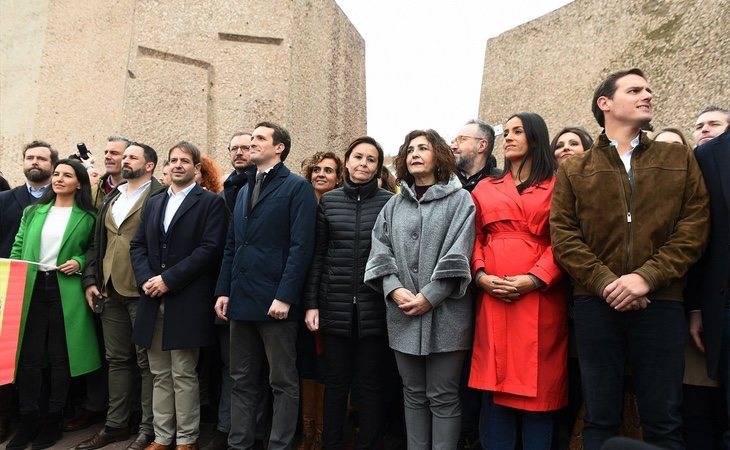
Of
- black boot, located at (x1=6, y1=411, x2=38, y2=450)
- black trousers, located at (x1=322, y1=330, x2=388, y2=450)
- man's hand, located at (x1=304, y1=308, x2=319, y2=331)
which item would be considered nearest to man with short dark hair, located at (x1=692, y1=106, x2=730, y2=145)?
black trousers, located at (x1=322, y1=330, x2=388, y2=450)

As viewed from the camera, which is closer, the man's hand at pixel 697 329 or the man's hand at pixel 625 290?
the man's hand at pixel 625 290

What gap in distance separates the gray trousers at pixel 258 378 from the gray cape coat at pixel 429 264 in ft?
2.07

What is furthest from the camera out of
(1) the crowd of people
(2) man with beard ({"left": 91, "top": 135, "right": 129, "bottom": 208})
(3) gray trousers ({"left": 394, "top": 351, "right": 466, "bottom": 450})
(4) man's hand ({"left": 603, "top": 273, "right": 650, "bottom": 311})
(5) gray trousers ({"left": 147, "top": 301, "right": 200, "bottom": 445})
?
(2) man with beard ({"left": 91, "top": 135, "right": 129, "bottom": 208})

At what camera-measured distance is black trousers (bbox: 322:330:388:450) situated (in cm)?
275

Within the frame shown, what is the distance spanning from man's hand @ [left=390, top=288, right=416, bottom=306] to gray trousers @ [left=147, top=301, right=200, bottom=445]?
140 centimetres

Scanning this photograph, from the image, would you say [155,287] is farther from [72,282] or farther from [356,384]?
[356,384]

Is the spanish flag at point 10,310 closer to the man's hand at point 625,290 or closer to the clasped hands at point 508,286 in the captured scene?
the clasped hands at point 508,286

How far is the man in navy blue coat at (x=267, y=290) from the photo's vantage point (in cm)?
286

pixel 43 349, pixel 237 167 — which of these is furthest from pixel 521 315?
pixel 43 349

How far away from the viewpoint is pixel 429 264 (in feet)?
8.54

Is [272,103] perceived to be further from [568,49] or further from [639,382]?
[568,49]

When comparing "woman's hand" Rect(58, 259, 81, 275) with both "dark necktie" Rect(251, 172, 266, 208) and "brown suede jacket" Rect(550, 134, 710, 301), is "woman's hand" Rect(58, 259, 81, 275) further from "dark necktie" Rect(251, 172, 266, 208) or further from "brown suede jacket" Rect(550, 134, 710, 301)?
"brown suede jacket" Rect(550, 134, 710, 301)

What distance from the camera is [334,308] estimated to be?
9.21 feet

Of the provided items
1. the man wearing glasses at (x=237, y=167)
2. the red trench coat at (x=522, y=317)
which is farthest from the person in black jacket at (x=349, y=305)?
the man wearing glasses at (x=237, y=167)
